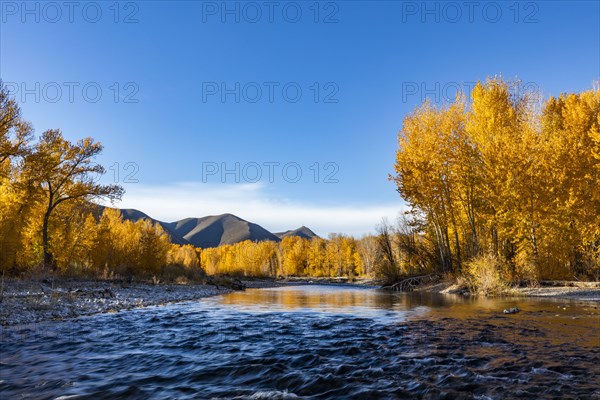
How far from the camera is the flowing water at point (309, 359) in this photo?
213 inches

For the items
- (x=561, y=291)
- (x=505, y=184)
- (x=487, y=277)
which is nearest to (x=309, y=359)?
(x=487, y=277)

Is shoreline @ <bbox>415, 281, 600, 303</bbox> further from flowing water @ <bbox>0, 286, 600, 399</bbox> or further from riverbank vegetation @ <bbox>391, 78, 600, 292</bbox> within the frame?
flowing water @ <bbox>0, 286, 600, 399</bbox>

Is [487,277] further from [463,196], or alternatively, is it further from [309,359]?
[309,359]

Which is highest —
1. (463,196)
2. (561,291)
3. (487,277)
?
(463,196)

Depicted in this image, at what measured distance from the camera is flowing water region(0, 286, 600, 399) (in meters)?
5.41

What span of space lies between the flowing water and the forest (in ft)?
41.2

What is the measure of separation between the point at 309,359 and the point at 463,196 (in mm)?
24184

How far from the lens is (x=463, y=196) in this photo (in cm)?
2794

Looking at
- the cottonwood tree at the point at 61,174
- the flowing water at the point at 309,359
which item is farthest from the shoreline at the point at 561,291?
the cottonwood tree at the point at 61,174

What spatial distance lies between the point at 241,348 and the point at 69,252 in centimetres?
3428

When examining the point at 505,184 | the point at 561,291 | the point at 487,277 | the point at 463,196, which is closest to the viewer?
the point at 561,291

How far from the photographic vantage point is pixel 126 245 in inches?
1634

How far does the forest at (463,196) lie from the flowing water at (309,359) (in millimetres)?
12545

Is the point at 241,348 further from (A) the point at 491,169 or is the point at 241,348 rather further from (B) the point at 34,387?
(A) the point at 491,169
